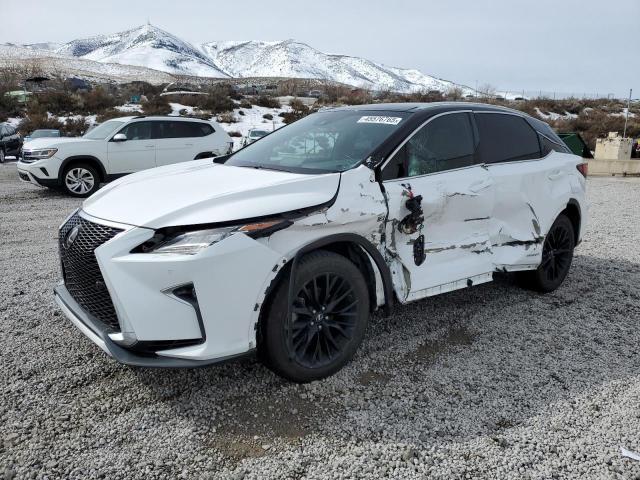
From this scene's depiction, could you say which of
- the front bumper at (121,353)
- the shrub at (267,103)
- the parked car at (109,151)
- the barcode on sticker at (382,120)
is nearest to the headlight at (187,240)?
the front bumper at (121,353)

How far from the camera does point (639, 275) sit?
5.71 m

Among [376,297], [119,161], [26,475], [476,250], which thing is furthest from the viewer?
[119,161]

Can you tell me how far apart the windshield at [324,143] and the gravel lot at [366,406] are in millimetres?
1381

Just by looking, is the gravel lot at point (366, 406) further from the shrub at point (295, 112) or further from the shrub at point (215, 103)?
the shrub at point (215, 103)

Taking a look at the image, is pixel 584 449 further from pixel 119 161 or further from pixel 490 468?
pixel 119 161

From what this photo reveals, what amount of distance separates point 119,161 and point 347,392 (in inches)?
391

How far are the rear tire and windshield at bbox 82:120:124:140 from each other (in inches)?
387

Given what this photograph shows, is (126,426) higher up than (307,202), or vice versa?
(307,202)

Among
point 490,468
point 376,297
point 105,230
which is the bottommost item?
→ point 490,468

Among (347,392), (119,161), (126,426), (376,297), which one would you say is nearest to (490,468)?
(347,392)

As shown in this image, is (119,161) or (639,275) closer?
(639,275)

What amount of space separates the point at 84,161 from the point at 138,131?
55.0 inches

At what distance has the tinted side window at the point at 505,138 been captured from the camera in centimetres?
420

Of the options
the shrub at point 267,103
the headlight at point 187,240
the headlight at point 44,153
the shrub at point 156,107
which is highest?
the shrub at point 267,103
